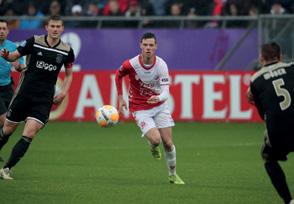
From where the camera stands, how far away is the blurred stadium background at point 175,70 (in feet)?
58.6

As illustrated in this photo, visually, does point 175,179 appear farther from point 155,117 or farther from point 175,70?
point 175,70

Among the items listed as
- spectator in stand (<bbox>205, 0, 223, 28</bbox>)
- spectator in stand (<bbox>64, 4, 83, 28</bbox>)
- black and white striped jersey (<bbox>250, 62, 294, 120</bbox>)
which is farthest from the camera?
spectator in stand (<bbox>64, 4, 83, 28</bbox>)

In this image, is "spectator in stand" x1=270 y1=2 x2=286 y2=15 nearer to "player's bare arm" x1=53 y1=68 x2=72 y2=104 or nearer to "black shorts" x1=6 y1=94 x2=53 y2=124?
"player's bare arm" x1=53 y1=68 x2=72 y2=104

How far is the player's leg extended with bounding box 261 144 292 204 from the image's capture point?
1040 centimetres

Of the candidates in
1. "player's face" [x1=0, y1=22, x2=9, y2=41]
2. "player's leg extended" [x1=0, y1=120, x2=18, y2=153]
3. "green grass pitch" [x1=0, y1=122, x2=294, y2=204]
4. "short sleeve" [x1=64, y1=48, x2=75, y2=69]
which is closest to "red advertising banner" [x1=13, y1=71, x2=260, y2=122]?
"green grass pitch" [x1=0, y1=122, x2=294, y2=204]

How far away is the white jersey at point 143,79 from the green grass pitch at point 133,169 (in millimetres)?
1240

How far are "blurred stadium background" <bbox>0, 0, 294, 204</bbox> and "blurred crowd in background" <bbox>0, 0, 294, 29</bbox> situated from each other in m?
0.03

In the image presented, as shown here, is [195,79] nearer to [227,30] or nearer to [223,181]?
[227,30]

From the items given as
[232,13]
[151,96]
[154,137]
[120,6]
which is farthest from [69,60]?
[120,6]

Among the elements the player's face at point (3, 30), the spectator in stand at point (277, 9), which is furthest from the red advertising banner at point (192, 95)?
the player's face at point (3, 30)

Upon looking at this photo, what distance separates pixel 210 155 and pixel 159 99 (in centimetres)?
464

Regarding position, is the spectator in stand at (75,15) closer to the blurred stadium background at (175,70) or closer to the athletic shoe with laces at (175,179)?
the blurred stadium background at (175,70)

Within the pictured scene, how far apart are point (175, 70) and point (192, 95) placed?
941 mm

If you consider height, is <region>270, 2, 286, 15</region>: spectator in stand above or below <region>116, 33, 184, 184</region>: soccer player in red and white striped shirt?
above
